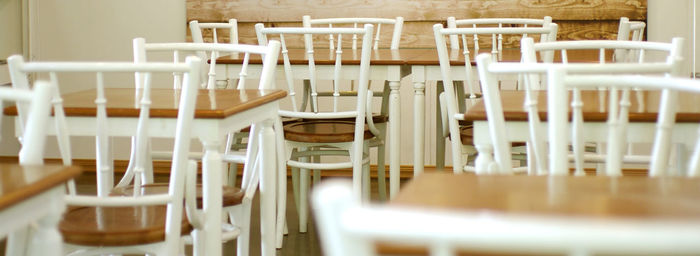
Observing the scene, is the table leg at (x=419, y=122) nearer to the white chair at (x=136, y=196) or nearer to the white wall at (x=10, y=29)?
the white chair at (x=136, y=196)

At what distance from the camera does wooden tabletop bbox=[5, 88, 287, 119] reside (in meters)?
2.28

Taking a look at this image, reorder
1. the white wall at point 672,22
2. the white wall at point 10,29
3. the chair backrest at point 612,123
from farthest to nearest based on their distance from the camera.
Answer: the white wall at point 10,29
the white wall at point 672,22
the chair backrest at point 612,123

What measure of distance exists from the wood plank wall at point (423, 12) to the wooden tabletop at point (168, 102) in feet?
7.77

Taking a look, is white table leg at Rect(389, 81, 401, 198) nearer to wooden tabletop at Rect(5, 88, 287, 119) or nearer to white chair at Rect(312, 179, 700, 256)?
wooden tabletop at Rect(5, 88, 287, 119)

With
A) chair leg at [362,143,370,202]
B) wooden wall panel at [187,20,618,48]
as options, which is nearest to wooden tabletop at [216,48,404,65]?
chair leg at [362,143,370,202]

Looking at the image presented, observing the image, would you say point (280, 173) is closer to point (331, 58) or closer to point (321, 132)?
point (321, 132)

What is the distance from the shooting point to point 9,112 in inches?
93.9

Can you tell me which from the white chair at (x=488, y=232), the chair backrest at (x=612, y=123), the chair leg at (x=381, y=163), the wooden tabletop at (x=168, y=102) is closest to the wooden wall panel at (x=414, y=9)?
the chair leg at (x=381, y=163)

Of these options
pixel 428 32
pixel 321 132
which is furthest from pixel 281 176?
pixel 428 32

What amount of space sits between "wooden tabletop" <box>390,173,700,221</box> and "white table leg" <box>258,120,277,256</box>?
1.25 m

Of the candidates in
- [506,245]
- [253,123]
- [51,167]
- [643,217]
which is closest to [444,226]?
[506,245]

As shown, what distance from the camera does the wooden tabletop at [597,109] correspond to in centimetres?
210

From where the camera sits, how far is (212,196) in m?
2.36

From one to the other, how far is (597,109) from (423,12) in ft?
9.84
